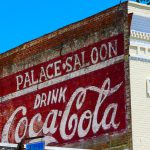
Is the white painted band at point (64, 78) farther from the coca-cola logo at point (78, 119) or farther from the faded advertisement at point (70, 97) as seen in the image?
the coca-cola logo at point (78, 119)

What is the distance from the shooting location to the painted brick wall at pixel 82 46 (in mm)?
24719

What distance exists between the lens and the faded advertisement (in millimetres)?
25297

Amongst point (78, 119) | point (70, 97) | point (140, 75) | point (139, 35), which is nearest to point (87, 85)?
point (70, 97)

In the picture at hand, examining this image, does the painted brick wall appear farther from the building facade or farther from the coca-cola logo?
the coca-cola logo

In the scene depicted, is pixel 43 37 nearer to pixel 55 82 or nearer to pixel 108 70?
pixel 55 82

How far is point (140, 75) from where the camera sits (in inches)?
973

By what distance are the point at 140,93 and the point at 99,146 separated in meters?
2.79

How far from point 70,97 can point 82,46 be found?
2.24 meters

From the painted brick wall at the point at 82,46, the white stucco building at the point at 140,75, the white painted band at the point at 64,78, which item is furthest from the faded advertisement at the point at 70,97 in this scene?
the white stucco building at the point at 140,75

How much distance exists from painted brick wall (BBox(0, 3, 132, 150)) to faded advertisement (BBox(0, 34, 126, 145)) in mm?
233

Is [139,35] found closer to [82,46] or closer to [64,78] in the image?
[82,46]

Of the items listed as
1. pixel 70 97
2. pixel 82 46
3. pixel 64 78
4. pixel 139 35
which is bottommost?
pixel 70 97

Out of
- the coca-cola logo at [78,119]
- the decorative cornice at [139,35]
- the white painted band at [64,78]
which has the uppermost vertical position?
the decorative cornice at [139,35]

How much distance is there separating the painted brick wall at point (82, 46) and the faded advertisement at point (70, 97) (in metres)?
0.23
